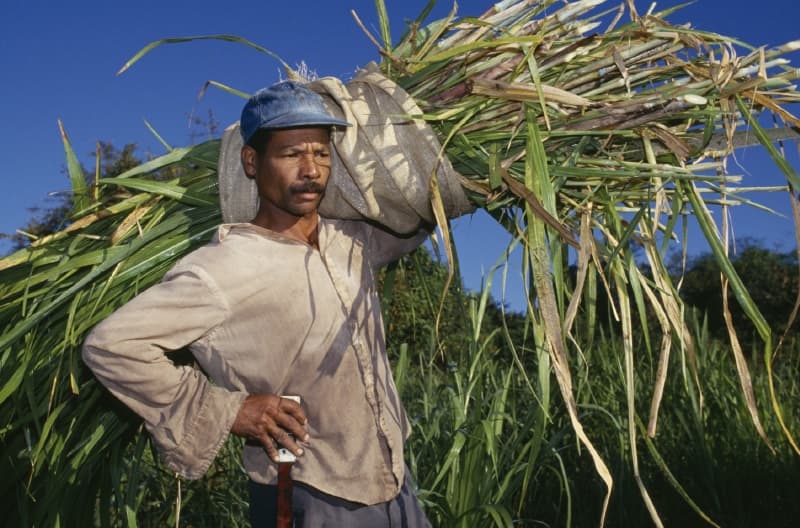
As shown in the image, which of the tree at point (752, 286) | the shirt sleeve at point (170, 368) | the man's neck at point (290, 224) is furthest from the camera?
the tree at point (752, 286)

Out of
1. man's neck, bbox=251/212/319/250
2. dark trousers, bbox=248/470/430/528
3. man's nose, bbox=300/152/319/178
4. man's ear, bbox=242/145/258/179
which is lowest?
dark trousers, bbox=248/470/430/528

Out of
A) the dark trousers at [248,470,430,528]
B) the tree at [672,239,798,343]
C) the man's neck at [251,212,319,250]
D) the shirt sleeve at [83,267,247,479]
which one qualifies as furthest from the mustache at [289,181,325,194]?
the tree at [672,239,798,343]

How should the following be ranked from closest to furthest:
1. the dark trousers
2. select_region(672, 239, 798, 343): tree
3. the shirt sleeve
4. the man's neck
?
1. the shirt sleeve
2. the dark trousers
3. the man's neck
4. select_region(672, 239, 798, 343): tree

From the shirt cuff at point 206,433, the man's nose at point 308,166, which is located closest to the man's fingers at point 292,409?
the shirt cuff at point 206,433

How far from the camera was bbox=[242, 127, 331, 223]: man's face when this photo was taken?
2092 millimetres

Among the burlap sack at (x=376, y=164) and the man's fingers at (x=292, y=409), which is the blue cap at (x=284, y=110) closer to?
the burlap sack at (x=376, y=164)

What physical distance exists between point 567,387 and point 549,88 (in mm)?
709

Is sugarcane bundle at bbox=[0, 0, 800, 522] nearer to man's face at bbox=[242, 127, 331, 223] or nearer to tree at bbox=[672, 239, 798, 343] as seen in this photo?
man's face at bbox=[242, 127, 331, 223]

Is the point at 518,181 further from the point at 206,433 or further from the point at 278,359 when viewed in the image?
the point at 206,433

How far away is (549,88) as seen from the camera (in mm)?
2119

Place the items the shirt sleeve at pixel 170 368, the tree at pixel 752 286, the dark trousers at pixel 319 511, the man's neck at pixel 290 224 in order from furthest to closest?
the tree at pixel 752 286, the man's neck at pixel 290 224, the dark trousers at pixel 319 511, the shirt sleeve at pixel 170 368

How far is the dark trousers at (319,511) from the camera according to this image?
6.83 ft

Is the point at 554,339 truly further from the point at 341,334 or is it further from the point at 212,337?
the point at 212,337

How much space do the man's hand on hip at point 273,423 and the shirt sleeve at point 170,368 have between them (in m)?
0.03
